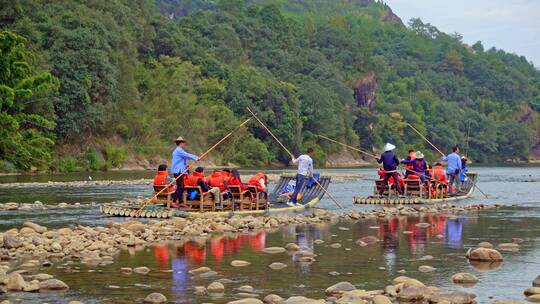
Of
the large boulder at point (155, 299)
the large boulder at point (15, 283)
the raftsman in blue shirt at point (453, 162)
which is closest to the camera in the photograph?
the large boulder at point (155, 299)

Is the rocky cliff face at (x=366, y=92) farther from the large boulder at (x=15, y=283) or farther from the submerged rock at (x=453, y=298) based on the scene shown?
the large boulder at (x=15, y=283)

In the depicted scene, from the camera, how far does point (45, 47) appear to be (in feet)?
234

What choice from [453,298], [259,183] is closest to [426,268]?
[453,298]

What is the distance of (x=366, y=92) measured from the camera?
505ft

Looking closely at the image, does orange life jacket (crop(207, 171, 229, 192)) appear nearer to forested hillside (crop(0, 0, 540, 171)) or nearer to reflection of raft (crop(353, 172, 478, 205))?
reflection of raft (crop(353, 172, 478, 205))

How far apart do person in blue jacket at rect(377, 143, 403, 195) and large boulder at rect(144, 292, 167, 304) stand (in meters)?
20.7

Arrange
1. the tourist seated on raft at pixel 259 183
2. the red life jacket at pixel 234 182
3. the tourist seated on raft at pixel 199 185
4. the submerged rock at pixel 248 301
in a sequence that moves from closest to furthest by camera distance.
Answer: the submerged rock at pixel 248 301
the tourist seated on raft at pixel 199 185
the red life jacket at pixel 234 182
the tourist seated on raft at pixel 259 183

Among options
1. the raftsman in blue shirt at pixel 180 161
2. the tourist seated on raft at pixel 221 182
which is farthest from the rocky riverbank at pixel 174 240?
the raftsman in blue shirt at pixel 180 161

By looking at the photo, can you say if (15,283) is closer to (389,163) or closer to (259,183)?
(259,183)

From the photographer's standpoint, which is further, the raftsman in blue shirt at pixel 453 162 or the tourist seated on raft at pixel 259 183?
the raftsman in blue shirt at pixel 453 162

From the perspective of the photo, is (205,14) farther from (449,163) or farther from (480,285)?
(480,285)

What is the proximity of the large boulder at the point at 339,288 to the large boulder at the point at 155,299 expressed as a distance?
2.68 metres

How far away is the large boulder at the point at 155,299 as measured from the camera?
13836 mm

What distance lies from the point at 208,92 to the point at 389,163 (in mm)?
70744
